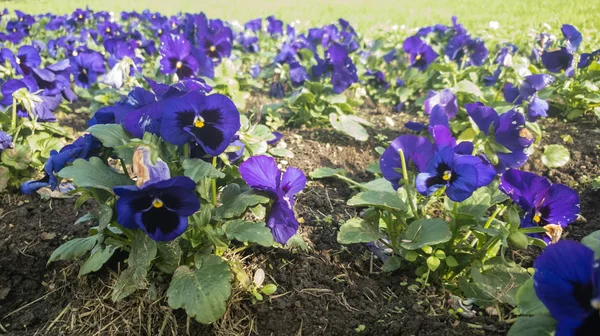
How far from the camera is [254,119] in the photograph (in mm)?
3752

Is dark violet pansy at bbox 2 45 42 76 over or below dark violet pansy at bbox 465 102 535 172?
below

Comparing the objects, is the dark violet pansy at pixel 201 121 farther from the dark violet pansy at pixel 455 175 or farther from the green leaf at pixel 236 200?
the dark violet pansy at pixel 455 175

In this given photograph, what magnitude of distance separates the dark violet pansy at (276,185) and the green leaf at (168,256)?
322 millimetres

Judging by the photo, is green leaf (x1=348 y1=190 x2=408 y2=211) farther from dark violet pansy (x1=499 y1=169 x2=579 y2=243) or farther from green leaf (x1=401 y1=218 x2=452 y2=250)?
dark violet pansy (x1=499 y1=169 x2=579 y2=243)

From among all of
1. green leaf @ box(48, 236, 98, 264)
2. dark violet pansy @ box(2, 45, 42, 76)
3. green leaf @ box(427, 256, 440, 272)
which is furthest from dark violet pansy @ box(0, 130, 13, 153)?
green leaf @ box(427, 256, 440, 272)

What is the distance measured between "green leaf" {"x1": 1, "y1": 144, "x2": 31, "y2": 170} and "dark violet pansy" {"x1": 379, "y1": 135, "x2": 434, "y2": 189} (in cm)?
190

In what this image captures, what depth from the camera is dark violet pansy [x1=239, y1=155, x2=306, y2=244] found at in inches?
61.0

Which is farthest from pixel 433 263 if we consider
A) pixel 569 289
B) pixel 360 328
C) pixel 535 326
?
pixel 569 289

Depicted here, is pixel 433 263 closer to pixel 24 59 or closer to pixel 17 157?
pixel 17 157

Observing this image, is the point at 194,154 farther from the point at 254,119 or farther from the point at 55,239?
the point at 254,119

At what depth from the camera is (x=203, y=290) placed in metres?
1.49

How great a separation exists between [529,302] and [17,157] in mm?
2473

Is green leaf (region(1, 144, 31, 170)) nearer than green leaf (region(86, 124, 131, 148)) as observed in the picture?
No

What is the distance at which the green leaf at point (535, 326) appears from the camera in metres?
0.99
